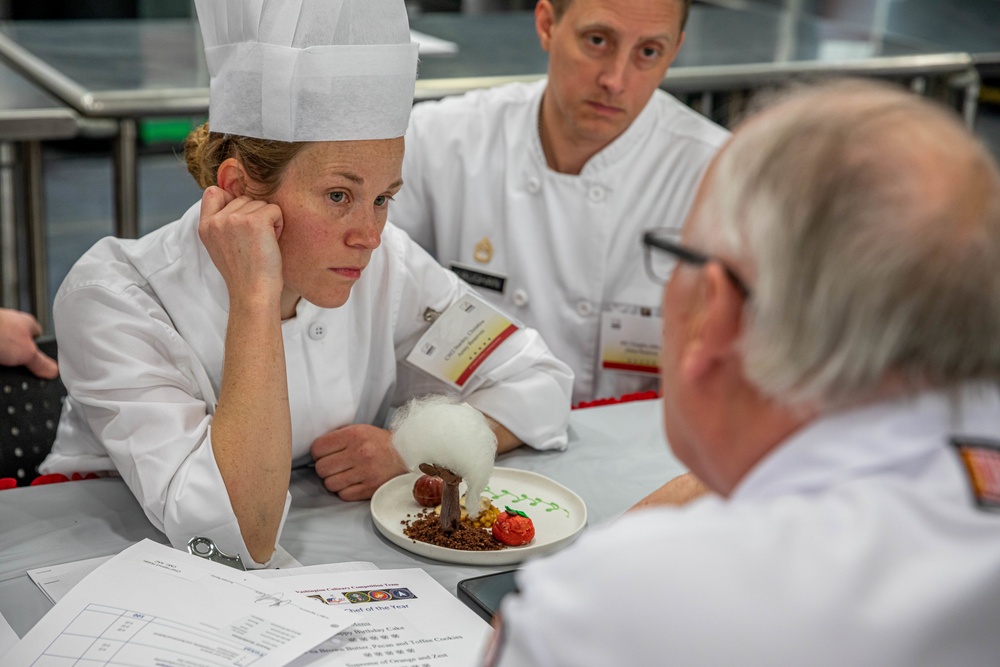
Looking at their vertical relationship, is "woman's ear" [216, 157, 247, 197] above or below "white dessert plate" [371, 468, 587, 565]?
above

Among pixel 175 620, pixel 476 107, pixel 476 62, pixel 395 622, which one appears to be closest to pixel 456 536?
pixel 395 622

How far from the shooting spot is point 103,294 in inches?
63.6

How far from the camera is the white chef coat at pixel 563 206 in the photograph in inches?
101

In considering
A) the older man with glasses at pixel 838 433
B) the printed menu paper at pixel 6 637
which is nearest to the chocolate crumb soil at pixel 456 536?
the printed menu paper at pixel 6 637

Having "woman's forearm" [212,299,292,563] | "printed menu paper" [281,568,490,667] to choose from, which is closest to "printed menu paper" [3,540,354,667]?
"printed menu paper" [281,568,490,667]

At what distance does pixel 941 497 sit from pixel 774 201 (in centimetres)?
24

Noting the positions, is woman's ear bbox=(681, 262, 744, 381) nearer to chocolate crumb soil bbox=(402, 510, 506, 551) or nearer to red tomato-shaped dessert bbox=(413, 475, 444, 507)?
chocolate crumb soil bbox=(402, 510, 506, 551)

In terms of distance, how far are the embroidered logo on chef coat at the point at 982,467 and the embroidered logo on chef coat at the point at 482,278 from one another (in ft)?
5.97

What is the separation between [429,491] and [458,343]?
0.36 meters

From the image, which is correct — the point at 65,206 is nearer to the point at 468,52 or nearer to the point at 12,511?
the point at 468,52

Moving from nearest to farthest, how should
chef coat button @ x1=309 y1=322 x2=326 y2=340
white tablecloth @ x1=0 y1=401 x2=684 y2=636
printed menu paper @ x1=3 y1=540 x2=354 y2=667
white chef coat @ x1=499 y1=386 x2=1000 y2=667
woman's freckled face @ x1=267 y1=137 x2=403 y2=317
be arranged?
1. white chef coat @ x1=499 y1=386 x2=1000 y2=667
2. printed menu paper @ x1=3 y1=540 x2=354 y2=667
3. white tablecloth @ x1=0 y1=401 x2=684 y2=636
4. woman's freckled face @ x1=267 y1=137 x2=403 y2=317
5. chef coat button @ x1=309 y1=322 x2=326 y2=340

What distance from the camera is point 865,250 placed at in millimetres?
745

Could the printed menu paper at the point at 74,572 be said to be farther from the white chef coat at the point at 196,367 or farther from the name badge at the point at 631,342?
the name badge at the point at 631,342

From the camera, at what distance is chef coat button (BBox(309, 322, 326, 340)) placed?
5.88 ft
